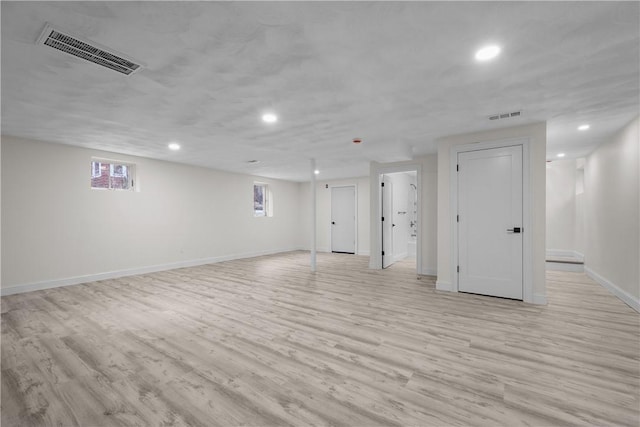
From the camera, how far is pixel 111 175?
568 cm

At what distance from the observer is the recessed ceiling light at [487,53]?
2.13m

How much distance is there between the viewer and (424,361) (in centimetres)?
233

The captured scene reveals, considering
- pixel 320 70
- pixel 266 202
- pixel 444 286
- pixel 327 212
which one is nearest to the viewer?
pixel 320 70

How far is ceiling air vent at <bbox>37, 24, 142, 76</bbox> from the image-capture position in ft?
6.37

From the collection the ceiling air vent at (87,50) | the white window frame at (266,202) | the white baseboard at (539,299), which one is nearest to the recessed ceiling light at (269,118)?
the ceiling air vent at (87,50)

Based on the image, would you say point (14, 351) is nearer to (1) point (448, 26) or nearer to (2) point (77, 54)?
(2) point (77, 54)

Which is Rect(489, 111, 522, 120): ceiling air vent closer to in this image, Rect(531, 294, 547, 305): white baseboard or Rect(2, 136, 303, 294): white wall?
Rect(531, 294, 547, 305): white baseboard

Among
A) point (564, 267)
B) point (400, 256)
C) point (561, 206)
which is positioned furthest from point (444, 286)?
point (561, 206)

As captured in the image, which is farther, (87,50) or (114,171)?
(114,171)

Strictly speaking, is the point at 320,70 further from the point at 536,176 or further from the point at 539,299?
the point at 539,299

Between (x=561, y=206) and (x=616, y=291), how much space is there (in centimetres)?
367

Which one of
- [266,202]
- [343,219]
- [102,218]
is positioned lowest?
[343,219]

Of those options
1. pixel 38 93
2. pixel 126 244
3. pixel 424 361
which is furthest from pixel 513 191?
pixel 126 244

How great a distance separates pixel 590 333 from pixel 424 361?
199 cm
